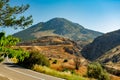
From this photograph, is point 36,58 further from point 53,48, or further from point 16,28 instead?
point 53,48

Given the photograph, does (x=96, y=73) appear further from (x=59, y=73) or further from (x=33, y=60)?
(x=59, y=73)

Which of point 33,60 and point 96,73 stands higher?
point 33,60

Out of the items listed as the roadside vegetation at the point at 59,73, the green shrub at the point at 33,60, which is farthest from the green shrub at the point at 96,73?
the roadside vegetation at the point at 59,73

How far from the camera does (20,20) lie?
1888 centimetres

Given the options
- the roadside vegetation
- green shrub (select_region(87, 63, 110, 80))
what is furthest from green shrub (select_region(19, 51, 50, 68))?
green shrub (select_region(87, 63, 110, 80))

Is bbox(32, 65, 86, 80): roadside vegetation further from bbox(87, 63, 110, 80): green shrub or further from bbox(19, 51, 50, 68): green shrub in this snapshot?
bbox(87, 63, 110, 80): green shrub

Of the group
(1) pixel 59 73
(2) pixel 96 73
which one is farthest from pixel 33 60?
(2) pixel 96 73

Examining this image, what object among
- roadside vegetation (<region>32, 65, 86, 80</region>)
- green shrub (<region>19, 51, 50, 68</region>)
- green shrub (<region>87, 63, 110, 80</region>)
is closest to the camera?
roadside vegetation (<region>32, 65, 86, 80</region>)

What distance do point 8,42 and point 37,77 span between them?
12259 millimetres

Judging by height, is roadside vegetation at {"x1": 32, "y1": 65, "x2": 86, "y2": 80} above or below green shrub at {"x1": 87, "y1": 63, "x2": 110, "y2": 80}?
above

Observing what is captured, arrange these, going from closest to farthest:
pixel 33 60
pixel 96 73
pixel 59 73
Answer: pixel 59 73
pixel 33 60
pixel 96 73

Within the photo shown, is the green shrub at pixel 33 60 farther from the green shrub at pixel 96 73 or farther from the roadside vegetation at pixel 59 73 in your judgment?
the green shrub at pixel 96 73

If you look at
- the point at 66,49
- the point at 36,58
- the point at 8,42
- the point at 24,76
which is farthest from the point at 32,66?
the point at 66,49

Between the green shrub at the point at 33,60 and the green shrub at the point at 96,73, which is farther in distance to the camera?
the green shrub at the point at 96,73
